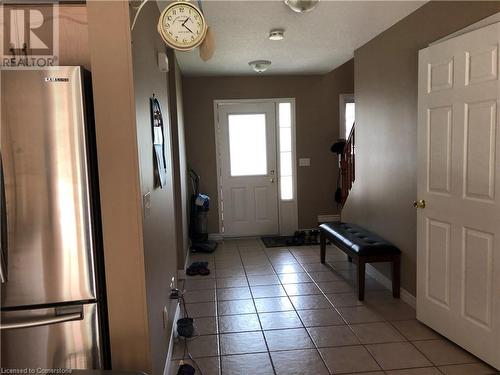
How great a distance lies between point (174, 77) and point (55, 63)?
234 cm

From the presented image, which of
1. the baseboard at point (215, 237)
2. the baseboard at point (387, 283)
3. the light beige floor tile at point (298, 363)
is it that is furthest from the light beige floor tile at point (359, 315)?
the baseboard at point (215, 237)

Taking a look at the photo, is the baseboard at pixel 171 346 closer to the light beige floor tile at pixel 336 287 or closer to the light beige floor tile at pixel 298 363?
the light beige floor tile at pixel 298 363

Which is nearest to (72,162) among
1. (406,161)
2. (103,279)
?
(103,279)

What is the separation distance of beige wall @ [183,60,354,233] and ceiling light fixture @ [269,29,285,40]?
2267mm

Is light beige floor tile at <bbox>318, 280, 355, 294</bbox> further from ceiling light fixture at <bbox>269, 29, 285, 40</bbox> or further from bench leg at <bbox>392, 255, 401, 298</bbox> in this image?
ceiling light fixture at <bbox>269, 29, 285, 40</bbox>

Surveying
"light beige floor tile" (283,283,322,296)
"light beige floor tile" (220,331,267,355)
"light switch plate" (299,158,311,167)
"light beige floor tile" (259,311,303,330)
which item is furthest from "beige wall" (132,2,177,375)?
"light switch plate" (299,158,311,167)

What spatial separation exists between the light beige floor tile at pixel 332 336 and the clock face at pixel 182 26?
214 centimetres

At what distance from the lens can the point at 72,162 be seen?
162 centimetres

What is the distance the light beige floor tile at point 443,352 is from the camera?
99.5 inches

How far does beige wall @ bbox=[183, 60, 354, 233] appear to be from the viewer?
227 inches

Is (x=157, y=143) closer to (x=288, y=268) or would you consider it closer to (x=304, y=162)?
(x=288, y=268)

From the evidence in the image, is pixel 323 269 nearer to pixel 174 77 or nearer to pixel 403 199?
pixel 403 199

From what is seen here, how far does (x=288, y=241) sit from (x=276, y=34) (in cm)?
307

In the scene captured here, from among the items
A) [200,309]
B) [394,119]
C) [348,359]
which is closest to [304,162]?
[394,119]
